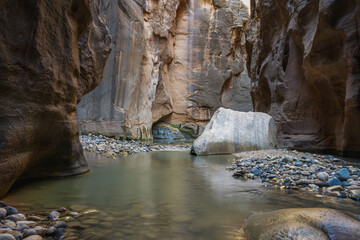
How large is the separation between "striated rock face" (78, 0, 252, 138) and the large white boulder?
6.14 metres

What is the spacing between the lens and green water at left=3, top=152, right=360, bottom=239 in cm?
A: 186

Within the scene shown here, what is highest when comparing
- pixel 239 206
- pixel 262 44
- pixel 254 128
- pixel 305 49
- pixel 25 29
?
pixel 262 44

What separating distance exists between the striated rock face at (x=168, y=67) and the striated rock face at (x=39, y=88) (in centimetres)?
843

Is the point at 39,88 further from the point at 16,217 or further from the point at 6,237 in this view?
the point at 6,237

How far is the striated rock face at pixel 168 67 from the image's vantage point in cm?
1271

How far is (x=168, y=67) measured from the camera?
79.1ft

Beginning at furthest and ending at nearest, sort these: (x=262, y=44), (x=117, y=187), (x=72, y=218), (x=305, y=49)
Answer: (x=262, y=44) < (x=305, y=49) < (x=117, y=187) < (x=72, y=218)

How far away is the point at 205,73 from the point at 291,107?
15.4 meters

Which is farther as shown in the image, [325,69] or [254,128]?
[254,128]

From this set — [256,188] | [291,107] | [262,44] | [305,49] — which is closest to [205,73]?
[262,44]

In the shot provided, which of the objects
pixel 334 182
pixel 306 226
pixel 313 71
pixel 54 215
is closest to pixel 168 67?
pixel 313 71

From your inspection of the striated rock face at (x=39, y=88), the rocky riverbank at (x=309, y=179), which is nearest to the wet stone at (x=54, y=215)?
the striated rock face at (x=39, y=88)

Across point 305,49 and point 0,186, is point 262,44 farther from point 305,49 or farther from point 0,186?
point 0,186

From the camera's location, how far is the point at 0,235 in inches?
56.4
